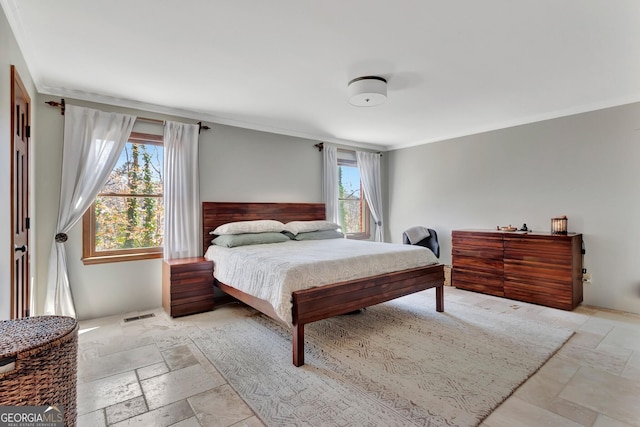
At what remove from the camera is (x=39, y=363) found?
1.16m

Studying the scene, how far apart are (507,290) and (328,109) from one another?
3.38 m

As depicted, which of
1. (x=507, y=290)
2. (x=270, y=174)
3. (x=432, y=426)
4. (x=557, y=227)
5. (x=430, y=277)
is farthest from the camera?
(x=270, y=174)

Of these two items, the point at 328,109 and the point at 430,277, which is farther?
the point at 328,109

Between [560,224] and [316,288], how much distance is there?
10.9 ft

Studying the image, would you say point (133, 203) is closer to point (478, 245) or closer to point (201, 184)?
point (201, 184)

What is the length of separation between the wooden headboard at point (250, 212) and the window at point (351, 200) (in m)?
0.74

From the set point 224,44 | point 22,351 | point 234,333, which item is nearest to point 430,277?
point 234,333

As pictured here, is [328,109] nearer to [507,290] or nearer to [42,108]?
[42,108]

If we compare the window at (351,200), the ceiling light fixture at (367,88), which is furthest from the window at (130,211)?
the window at (351,200)

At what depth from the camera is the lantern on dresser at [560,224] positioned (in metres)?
3.80

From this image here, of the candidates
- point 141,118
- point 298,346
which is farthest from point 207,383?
point 141,118

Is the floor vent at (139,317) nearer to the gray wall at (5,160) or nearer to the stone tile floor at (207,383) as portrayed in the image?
the stone tile floor at (207,383)

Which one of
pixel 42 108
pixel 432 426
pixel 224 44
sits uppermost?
pixel 224 44

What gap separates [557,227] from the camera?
3.85 m
